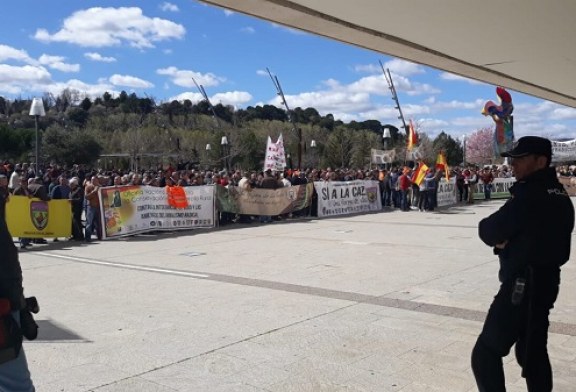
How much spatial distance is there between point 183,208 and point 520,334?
14117 millimetres

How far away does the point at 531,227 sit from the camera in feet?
10.6

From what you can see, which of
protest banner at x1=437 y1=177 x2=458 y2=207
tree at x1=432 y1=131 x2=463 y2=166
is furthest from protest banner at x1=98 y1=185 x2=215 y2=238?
tree at x1=432 y1=131 x2=463 y2=166

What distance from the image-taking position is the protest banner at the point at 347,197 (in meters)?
21.4

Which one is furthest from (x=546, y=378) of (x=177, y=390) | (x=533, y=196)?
(x=177, y=390)

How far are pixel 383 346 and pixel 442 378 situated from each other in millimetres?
895

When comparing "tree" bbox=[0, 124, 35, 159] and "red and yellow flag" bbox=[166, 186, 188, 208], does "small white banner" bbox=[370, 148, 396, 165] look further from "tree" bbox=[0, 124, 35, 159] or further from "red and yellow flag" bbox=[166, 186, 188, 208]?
"tree" bbox=[0, 124, 35, 159]

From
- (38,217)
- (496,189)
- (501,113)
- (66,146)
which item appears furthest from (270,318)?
(66,146)

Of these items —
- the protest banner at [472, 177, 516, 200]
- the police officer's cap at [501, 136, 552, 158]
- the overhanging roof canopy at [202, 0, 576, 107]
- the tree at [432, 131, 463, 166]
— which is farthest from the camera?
the tree at [432, 131, 463, 166]

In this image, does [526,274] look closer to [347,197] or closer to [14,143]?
[347,197]

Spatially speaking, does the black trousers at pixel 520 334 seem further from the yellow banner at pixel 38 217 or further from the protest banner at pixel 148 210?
the protest banner at pixel 148 210

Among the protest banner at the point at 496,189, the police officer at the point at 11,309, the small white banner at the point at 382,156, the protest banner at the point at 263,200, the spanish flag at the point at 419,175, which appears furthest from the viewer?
the small white banner at the point at 382,156

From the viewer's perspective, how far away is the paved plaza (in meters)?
4.67

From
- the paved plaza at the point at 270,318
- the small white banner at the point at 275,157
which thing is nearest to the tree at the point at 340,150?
the small white banner at the point at 275,157

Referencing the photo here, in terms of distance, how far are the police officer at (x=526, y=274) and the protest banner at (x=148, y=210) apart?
42.1 ft
